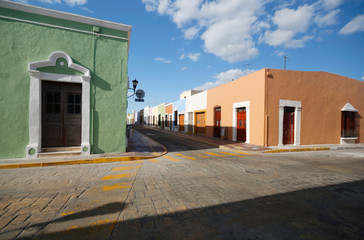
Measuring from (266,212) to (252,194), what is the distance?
77cm

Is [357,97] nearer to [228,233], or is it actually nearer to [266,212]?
[266,212]

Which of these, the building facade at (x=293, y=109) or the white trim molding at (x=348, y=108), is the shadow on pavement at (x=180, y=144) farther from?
the white trim molding at (x=348, y=108)

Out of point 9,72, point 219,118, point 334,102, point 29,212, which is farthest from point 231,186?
point 334,102

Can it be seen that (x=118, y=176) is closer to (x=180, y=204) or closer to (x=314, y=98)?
(x=180, y=204)

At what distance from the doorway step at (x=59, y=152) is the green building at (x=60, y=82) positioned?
0.15 ft

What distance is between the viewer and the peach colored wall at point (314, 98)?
442 inches

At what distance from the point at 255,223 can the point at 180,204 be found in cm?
137

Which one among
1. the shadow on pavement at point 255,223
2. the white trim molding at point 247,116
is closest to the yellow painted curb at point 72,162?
the shadow on pavement at point 255,223

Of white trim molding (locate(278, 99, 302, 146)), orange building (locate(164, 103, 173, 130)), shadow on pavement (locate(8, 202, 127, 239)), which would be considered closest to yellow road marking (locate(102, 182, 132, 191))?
shadow on pavement (locate(8, 202, 127, 239))

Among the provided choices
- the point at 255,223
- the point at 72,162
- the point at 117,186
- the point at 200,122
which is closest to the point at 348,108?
the point at 200,122

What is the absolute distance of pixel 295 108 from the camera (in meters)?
11.8

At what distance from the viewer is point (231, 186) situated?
13.9ft

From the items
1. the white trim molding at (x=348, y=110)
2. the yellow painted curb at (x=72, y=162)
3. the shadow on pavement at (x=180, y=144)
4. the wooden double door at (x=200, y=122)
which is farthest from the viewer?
the wooden double door at (x=200, y=122)

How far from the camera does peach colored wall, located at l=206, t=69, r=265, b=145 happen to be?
11312mm
